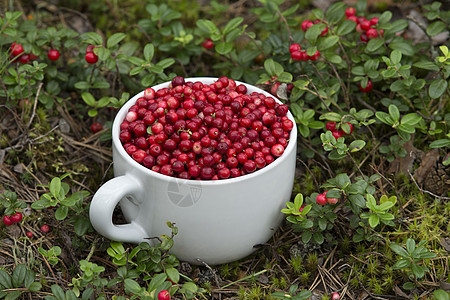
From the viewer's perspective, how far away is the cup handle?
2.57m

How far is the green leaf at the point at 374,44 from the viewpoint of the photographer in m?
3.43

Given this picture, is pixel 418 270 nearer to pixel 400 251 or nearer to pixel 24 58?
pixel 400 251

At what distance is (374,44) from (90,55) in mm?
1839

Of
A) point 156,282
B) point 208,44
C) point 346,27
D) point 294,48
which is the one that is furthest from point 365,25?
point 156,282

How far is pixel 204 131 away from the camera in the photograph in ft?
9.15

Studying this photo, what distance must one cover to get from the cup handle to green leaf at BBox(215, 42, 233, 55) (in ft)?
3.99

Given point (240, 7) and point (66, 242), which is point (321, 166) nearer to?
point (66, 242)

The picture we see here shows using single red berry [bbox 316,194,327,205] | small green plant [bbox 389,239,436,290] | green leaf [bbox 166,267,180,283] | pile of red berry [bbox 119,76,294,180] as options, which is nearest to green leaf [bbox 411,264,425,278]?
small green plant [bbox 389,239,436,290]

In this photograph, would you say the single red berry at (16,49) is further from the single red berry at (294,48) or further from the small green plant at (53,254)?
the single red berry at (294,48)

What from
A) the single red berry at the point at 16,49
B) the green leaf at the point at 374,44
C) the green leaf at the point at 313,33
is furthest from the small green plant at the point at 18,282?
the green leaf at the point at 374,44

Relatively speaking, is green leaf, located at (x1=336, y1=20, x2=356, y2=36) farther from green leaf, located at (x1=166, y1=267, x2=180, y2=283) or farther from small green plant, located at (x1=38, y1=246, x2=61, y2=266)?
small green plant, located at (x1=38, y1=246, x2=61, y2=266)

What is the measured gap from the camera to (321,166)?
3.41 metres

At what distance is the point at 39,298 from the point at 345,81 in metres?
2.44

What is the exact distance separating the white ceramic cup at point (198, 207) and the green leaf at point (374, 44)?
939 millimetres
